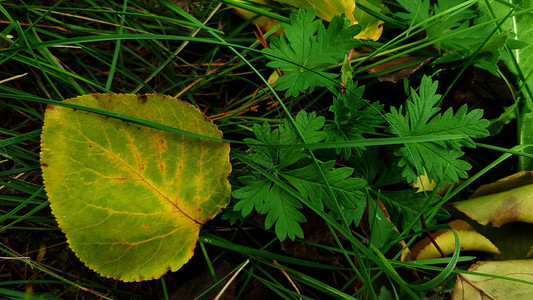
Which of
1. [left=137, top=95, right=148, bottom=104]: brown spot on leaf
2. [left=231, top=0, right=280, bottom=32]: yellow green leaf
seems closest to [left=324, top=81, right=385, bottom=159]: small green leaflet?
[left=231, top=0, right=280, bottom=32]: yellow green leaf

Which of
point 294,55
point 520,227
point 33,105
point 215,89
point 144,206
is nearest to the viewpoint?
point 144,206

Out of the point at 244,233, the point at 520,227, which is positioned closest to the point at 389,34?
the point at 520,227

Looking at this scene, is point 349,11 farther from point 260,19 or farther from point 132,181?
point 132,181

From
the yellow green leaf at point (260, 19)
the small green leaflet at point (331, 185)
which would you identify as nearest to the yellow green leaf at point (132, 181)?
the small green leaflet at point (331, 185)

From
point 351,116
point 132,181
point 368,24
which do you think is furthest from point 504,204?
point 132,181

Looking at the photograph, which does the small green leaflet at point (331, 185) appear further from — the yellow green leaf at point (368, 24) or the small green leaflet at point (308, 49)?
the yellow green leaf at point (368, 24)

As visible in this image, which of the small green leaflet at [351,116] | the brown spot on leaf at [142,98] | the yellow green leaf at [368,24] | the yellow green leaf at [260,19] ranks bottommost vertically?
the brown spot on leaf at [142,98]

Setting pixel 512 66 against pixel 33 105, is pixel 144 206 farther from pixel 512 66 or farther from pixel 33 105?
pixel 512 66
